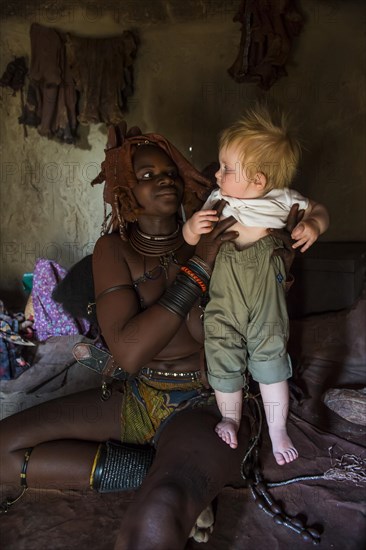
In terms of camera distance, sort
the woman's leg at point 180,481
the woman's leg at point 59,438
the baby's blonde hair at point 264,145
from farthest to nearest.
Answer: the woman's leg at point 59,438 → the baby's blonde hair at point 264,145 → the woman's leg at point 180,481

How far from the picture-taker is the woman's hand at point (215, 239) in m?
1.59

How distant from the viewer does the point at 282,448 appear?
158 cm

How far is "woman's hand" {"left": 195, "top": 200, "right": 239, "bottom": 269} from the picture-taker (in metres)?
1.59

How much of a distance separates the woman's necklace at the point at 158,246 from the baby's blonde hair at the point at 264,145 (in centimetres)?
40

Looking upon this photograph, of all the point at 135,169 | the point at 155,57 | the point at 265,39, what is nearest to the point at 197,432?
the point at 135,169

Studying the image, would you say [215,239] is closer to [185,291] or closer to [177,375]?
[185,291]

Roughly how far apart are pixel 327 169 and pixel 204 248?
2880 millimetres

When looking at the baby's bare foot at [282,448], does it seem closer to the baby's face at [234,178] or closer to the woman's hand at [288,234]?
the woman's hand at [288,234]

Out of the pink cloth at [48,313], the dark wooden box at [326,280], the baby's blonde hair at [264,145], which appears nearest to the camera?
the baby's blonde hair at [264,145]

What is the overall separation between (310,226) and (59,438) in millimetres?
1179

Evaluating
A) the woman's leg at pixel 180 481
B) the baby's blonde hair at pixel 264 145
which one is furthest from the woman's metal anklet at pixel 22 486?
the baby's blonde hair at pixel 264 145

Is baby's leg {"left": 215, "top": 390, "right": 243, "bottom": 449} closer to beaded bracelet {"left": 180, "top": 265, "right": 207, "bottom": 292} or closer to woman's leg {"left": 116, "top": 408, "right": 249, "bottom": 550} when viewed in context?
woman's leg {"left": 116, "top": 408, "right": 249, "bottom": 550}

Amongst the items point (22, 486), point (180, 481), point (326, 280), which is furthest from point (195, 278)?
point (326, 280)

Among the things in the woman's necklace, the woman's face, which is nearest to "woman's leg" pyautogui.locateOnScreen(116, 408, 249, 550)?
the woman's necklace
